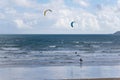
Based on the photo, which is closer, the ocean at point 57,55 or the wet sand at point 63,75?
the wet sand at point 63,75

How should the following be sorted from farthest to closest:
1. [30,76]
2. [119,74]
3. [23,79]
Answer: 1. [119,74]
2. [30,76]
3. [23,79]

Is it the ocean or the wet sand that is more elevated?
the ocean

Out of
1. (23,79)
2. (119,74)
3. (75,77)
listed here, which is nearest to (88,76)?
(75,77)

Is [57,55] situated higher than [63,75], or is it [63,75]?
[57,55]

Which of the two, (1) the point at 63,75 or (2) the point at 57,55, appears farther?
(2) the point at 57,55

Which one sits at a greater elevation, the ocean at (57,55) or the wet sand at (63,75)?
the ocean at (57,55)

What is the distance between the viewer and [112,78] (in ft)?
78.4

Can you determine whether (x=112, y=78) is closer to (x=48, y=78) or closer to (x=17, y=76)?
(x=48, y=78)

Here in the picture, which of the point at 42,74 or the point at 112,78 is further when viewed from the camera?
the point at 42,74

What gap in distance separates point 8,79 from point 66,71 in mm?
6104

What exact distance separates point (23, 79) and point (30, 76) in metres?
1.56

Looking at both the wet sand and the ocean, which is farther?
the ocean

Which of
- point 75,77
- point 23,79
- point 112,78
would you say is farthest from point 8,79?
point 112,78

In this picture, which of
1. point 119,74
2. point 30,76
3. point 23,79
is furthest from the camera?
point 119,74
